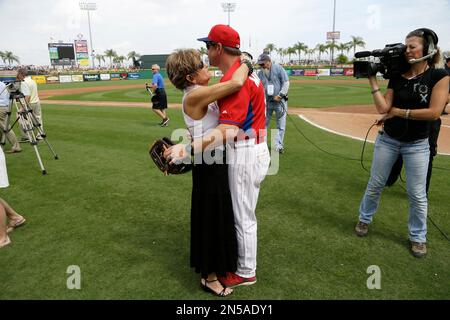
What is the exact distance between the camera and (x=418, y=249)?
3.38 m

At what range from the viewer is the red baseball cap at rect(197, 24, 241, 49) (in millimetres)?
2339

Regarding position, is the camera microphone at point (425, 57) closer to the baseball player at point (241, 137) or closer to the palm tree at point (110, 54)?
the baseball player at point (241, 137)

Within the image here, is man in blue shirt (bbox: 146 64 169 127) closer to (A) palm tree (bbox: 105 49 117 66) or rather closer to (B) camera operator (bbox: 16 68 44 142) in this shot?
(B) camera operator (bbox: 16 68 44 142)

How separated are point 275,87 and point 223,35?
16.7ft

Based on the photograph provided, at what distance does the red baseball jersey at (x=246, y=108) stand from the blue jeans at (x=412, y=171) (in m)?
1.64

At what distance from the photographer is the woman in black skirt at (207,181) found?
89.3 inches

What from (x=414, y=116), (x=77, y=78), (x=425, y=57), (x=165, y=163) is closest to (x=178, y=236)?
(x=165, y=163)

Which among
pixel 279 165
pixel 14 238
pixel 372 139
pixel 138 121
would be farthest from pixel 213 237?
pixel 138 121

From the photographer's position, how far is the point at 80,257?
340 cm

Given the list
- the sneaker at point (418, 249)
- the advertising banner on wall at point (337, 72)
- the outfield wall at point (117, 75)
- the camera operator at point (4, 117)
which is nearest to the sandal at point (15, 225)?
the sneaker at point (418, 249)

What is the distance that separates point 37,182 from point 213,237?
14.9 feet

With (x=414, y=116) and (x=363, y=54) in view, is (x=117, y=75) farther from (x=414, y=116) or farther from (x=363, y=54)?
(x=414, y=116)

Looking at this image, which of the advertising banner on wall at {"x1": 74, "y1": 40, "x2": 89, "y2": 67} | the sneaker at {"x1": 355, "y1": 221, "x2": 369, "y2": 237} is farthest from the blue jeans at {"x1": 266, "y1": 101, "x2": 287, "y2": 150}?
the advertising banner on wall at {"x1": 74, "y1": 40, "x2": 89, "y2": 67}
